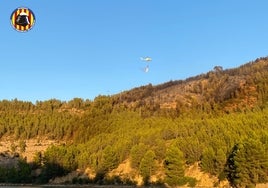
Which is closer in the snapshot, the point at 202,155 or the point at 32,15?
the point at 32,15

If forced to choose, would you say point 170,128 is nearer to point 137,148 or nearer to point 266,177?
point 137,148

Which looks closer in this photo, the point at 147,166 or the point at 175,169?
the point at 175,169

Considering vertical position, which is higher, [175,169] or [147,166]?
[147,166]

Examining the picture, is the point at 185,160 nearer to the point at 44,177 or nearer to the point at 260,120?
the point at 260,120

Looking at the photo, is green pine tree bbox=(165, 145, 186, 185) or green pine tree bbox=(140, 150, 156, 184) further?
green pine tree bbox=(140, 150, 156, 184)

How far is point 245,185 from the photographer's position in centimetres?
12106

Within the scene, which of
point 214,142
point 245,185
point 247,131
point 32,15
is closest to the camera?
point 32,15

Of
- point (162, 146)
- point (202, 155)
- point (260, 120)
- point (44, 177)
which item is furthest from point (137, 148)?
point (260, 120)

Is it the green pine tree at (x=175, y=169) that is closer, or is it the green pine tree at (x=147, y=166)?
the green pine tree at (x=175, y=169)

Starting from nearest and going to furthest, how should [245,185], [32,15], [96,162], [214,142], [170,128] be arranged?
[32,15]
[245,185]
[214,142]
[96,162]
[170,128]

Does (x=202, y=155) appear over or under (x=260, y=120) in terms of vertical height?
under

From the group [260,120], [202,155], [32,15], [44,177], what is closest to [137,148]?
[202,155]

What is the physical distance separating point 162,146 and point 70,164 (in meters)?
34.0

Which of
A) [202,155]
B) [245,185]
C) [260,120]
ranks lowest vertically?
[245,185]
